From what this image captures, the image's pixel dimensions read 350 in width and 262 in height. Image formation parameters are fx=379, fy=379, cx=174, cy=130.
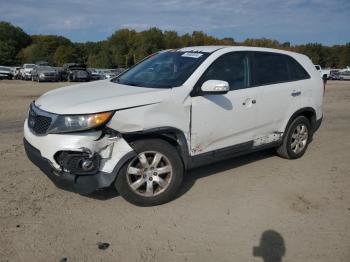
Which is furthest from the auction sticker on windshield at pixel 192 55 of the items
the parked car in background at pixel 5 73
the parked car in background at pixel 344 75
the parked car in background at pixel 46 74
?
the parked car in background at pixel 344 75

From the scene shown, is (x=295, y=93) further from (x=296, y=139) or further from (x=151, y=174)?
(x=151, y=174)

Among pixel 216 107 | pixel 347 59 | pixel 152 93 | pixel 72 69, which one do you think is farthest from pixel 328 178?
pixel 347 59

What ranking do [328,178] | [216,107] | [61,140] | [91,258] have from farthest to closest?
[328,178]
[216,107]
[61,140]
[91,258]

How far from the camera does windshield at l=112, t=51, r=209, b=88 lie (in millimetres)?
4594

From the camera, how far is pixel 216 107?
183 inches

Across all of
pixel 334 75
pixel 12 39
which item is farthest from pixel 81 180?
pixel 12 39

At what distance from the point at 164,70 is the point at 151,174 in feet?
4.82

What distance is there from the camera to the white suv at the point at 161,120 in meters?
3.90

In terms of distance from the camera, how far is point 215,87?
4.34 m

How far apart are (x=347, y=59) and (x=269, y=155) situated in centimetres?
10895

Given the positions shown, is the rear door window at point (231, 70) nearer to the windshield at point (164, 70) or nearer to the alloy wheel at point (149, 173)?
the windshield at point (164, 70)

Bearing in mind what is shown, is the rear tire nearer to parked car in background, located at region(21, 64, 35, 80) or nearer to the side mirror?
the side mirror

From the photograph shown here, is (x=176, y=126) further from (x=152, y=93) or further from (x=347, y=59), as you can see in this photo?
(x=347, y=59)

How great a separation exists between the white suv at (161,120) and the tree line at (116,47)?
77097 millimetres
